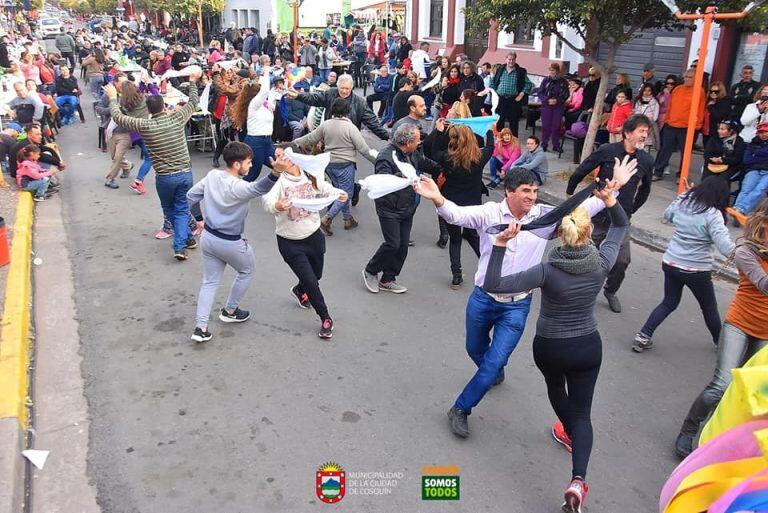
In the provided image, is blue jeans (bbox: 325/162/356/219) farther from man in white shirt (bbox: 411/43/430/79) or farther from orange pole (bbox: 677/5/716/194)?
man in white shirt (bbox: 411/43/430/79)

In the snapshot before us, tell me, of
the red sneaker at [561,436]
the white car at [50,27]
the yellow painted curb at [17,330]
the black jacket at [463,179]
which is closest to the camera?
the red sneaker at [561,436]

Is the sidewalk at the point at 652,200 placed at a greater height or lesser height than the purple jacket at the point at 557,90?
lesser

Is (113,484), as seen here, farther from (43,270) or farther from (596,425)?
(43,270)

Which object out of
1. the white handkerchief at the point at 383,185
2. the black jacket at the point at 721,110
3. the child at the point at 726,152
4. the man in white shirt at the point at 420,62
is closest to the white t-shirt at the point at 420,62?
the man in white shirt at the point at 420,62

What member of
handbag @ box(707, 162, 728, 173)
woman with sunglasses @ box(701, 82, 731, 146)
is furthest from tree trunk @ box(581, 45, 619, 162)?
handbag @ box(707, 162, 728, 173)

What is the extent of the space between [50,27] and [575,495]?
54.6 meters

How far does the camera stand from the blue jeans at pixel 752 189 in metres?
8.03

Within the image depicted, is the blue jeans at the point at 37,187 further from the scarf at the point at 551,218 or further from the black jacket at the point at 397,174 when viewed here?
the scarf at the point at 551,218

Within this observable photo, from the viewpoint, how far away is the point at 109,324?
226 inches

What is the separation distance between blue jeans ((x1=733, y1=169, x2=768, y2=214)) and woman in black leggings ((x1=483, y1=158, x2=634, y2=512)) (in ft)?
18.3

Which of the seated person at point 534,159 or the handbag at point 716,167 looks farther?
the seated person at point 534,159

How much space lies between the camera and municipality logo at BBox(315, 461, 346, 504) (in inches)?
146

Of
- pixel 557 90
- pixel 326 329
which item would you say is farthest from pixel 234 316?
pixel 557 90

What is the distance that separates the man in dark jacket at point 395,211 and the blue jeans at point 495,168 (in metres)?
4.55
